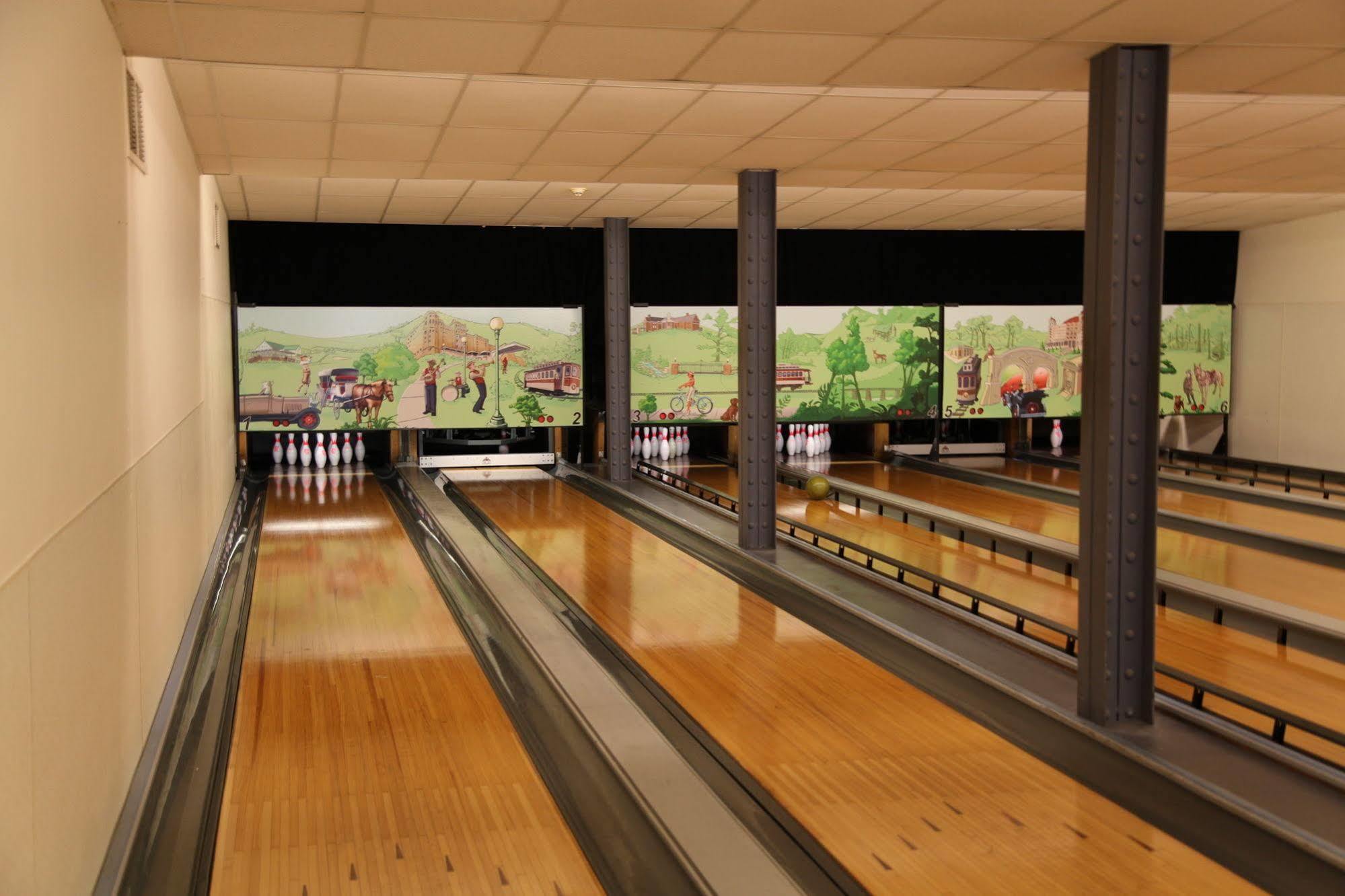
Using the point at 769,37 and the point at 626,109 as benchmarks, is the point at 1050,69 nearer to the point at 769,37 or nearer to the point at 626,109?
the point at 769,37

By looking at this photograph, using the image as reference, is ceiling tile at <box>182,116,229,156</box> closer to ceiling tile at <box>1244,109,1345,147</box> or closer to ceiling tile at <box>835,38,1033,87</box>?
ceiling tile at <box>835,38,1033,87</box>

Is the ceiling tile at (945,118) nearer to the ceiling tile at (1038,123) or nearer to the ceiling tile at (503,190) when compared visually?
the ceiling tile at (1038,123)

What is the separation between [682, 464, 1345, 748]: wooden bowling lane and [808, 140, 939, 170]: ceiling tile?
1.96 m

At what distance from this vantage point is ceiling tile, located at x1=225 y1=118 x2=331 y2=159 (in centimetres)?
473

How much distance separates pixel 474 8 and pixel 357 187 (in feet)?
16.4

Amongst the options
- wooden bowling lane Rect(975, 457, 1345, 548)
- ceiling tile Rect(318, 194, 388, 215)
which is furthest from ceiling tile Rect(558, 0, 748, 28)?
ceiling tile Rect(318, 194, 388, 215)

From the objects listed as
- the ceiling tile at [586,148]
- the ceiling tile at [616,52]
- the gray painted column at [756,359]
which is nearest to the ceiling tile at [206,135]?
the ceiling tile at [586,148]

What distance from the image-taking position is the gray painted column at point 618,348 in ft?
31.4

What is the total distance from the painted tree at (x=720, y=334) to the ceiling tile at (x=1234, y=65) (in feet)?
23.5

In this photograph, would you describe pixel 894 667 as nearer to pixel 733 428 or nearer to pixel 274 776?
pixel 274 776

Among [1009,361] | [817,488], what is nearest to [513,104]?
[817,488]

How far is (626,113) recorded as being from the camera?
451 centimetres

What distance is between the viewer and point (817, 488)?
28.3ft

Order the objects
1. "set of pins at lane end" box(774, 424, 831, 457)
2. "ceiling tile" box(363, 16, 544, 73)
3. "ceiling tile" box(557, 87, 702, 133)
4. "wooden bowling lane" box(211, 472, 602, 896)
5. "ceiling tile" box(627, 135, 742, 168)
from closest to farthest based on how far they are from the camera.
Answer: "wooden bowling lane" box(211, 472, 602, 896) → "ceiling tile" box(363, 16, 544, 73) → "ceiling tile" box(557, 87, 702, 133) → "ceiling tile" box(627, 135, 742, 168) → "set of pins at lane end" box(774, 424, 831, 457)
